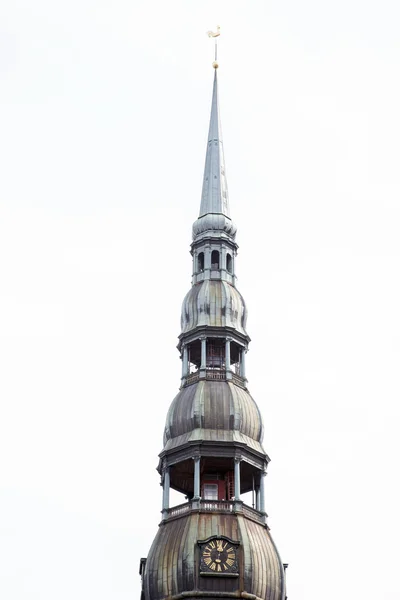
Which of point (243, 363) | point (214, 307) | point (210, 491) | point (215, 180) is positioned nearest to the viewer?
point (210, 491)

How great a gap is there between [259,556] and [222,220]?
22.6m

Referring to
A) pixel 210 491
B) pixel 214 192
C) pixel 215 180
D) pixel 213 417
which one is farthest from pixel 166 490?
Answer: pixel 215 180

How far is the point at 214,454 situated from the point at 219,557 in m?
6.32

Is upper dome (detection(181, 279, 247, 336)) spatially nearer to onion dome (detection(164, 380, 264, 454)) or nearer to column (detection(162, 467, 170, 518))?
onion dome (detection(164, 380, 264, 454))

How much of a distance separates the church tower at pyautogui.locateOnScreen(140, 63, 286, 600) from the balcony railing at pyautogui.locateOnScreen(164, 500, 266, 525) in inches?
2.1

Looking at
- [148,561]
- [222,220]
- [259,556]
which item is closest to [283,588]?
[259,556]

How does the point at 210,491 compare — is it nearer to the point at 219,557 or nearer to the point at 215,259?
the point at 219,557

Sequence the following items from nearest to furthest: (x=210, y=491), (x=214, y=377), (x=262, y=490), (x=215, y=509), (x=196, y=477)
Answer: (x=215, y=509), (x=196, y=477), (x=262, y=490), (x=210, y=491), (x=214, y=377)

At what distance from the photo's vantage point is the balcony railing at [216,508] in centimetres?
7550

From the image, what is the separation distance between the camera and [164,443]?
79688 mm

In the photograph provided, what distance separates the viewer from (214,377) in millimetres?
80938

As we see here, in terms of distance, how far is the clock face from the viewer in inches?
2852

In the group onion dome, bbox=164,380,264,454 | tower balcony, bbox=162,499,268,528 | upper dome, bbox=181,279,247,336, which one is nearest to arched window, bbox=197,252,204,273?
upper dome, bbox=181,279,247,336

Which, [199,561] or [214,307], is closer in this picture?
[199,561]
